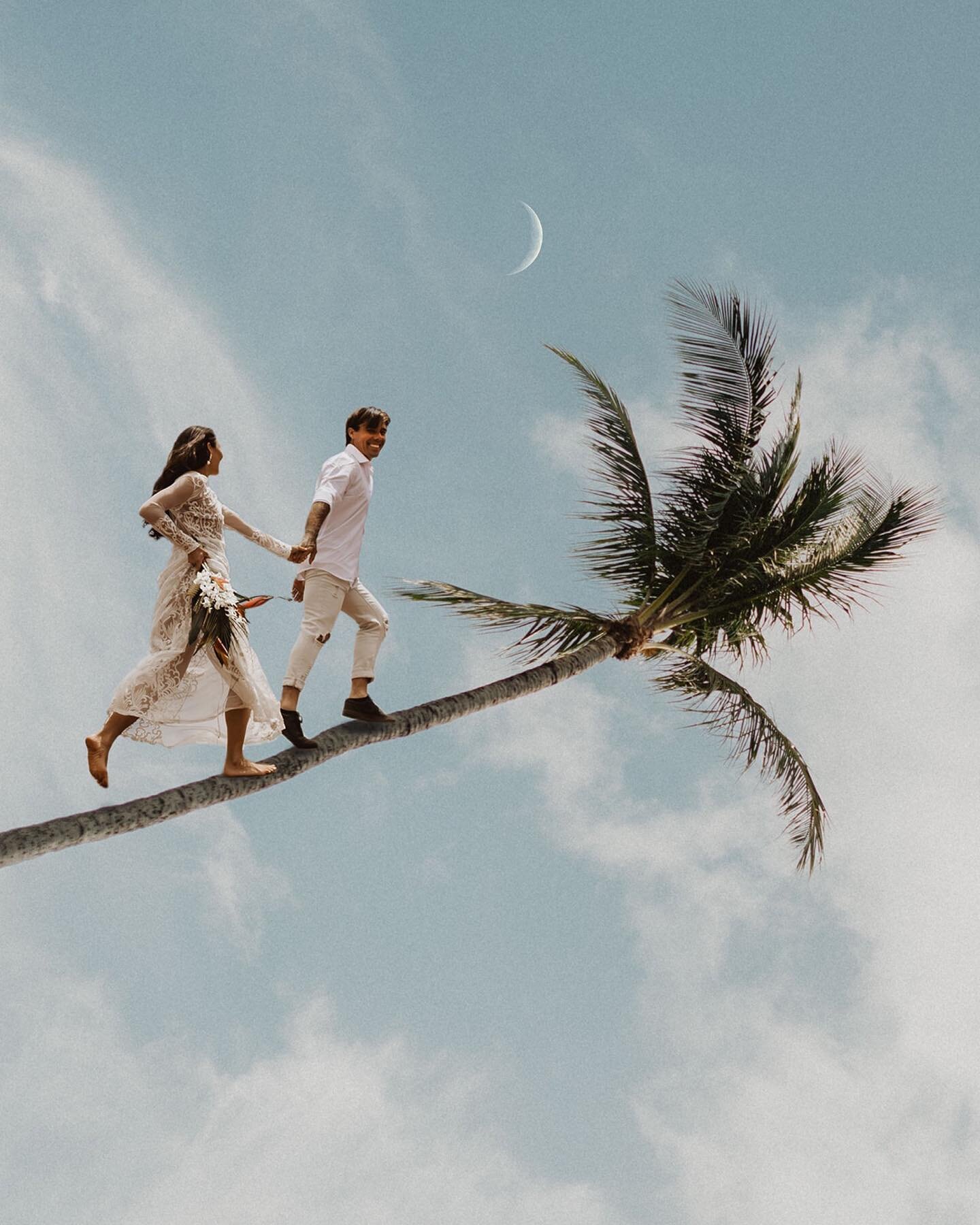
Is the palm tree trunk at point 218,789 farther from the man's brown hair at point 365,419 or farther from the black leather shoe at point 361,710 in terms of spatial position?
the man's brown hair at point 365,419

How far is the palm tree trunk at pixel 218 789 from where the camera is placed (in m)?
5.65

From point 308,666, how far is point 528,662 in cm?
426

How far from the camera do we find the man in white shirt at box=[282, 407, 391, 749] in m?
6.76

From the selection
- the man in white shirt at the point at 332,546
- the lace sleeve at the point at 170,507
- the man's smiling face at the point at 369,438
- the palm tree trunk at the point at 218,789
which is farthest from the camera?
the man's smiling face at the point at 369,438

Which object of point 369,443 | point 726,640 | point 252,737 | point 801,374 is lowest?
point 252,737

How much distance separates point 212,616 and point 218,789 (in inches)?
38.0

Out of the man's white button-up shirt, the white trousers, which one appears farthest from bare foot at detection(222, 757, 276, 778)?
the man's white button-up shirt

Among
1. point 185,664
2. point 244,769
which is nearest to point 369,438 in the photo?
point 185,664

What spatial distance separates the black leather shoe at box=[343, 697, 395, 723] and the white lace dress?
0.93 m

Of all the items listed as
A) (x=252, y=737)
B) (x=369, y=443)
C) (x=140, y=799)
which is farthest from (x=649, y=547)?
(x=140, y=799)

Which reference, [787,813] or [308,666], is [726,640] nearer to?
[787,813]

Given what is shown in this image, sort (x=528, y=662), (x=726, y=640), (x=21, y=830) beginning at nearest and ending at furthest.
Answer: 1. (x=21, y=830)
2. (x=528, y=662)
3. (x=726, y=640)

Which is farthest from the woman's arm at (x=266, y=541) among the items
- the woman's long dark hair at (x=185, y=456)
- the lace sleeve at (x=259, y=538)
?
the woman's long dark hair at (x=185, y=456)

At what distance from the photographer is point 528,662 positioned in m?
10.8
